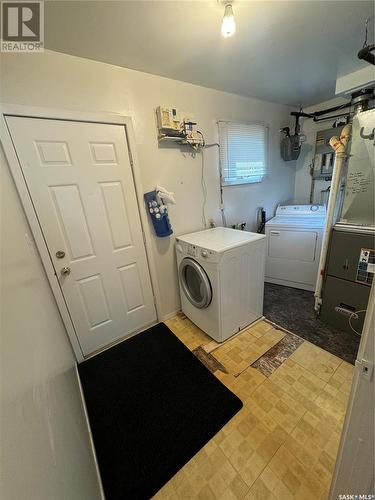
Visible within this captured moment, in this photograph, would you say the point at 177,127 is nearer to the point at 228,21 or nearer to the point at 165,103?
the point at 165,103

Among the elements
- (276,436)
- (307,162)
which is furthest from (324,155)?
(276,436)

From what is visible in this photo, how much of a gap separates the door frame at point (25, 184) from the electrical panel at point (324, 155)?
2.91 metres

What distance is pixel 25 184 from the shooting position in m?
1.40

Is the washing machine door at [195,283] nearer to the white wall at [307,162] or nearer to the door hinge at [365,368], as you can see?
the door hinge at [365,368]

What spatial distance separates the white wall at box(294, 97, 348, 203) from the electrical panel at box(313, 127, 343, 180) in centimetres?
9

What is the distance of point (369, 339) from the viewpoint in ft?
1.75

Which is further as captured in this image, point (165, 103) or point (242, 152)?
point (242, 152)

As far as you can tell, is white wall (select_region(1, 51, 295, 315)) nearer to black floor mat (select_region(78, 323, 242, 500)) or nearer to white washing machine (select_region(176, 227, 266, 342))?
white washing machine (select_region(176, 227, 266, 342))

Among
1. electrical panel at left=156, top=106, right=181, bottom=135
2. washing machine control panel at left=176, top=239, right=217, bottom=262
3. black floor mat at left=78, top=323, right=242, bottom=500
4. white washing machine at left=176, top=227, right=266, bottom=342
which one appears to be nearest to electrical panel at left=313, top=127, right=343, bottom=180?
white washing machine at left=176, top=227, right=266, bottom=342

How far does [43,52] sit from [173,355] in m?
2.57

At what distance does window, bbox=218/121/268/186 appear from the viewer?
238cm

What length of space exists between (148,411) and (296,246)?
238cm

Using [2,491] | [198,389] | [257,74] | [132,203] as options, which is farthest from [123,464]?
[257,74]

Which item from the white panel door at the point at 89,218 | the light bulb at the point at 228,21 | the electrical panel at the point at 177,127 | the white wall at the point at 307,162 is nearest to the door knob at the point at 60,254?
the white panel door at the point at 89,218
